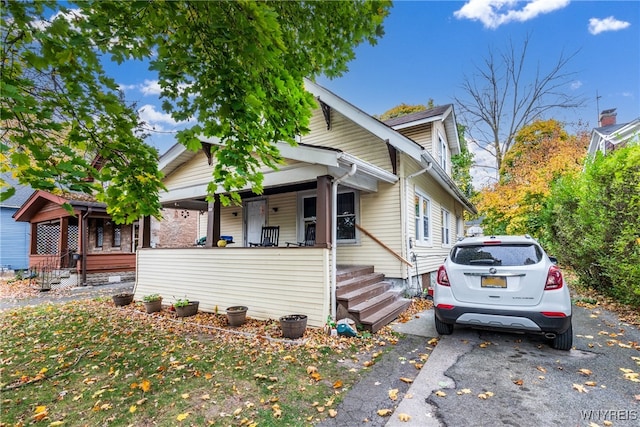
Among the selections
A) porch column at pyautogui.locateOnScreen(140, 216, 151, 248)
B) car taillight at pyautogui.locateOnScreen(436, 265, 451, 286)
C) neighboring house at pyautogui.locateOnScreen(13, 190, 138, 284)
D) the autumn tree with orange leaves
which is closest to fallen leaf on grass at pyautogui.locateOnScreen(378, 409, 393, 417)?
car taillight at pyautogui.locateOnScreen(436, 265, 451, 286)

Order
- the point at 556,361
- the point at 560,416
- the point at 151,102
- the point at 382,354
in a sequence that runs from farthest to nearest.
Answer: the point at 151,102, the point at 382,354, the point at 556,361, the point at 560,416

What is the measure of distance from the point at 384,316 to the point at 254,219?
5782 millimetres

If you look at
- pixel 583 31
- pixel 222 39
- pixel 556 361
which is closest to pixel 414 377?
pixel 556 361

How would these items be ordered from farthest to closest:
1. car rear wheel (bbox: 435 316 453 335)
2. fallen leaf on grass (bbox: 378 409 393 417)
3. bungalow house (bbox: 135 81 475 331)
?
1. bungalow house (bbox: 135 81 475 331)
2. car rear wheel (bbox: 435 316 453 335)
3. fallen leaf on grass (bbox: 378 409 393 417)

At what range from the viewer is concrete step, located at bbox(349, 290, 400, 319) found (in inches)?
219

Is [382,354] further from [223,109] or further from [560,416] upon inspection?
[223,109]

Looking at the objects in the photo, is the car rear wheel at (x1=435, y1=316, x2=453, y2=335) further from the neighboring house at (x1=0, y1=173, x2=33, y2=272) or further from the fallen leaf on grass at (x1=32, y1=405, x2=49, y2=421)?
the neighboring house at (x1=0, y1=173, x2=33, y2=272)

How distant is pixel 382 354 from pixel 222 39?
178 inches

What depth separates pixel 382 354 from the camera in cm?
448

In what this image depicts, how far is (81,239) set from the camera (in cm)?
1259

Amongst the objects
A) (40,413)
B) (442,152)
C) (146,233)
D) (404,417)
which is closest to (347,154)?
(404,417)

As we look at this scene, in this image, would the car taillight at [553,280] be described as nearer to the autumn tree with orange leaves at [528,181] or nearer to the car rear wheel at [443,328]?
the car rear wheel at [443,328]

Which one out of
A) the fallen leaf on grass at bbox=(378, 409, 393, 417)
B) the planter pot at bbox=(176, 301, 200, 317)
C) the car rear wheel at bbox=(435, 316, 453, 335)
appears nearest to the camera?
the fallen leaf on grass at bbox=(378, 409, 393, 417)

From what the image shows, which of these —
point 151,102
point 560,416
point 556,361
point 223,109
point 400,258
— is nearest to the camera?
point 560,416
